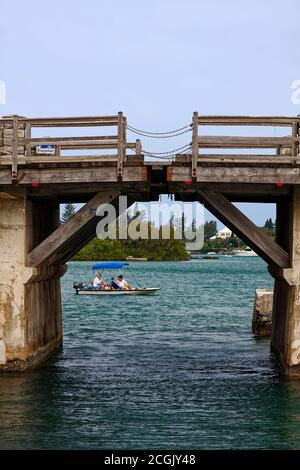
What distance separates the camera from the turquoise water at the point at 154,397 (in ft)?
52.6

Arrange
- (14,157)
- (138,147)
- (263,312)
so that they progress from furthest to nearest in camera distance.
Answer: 1. (263,312)
2. (138,147)
3. (14,157)

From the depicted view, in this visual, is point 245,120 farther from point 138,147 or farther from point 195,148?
point 138,147

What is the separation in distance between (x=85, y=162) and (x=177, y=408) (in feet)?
19.1

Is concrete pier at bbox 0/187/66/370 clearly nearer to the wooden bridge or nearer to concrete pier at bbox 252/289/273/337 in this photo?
the wooden bridge

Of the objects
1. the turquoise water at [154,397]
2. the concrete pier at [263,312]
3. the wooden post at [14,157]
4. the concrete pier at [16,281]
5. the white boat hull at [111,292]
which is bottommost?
the white boat hull at [111,292]

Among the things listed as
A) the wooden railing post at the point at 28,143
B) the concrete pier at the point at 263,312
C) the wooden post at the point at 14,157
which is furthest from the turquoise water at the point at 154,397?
the wooden railing post at the point at 28,143

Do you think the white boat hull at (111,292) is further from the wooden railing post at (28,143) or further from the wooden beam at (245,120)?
the wooden beam at (245,120)

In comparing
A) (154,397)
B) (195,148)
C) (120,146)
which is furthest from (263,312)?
(120,146)

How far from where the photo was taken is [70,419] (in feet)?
57.3

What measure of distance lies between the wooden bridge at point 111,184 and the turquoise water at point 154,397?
1465mm

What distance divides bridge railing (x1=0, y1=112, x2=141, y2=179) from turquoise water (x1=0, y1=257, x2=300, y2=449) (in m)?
5.07

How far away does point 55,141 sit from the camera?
67.1 ft

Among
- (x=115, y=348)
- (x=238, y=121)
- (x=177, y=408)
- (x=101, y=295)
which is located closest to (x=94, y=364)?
(x=115, y=348)

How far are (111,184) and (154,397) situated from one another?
496cm
